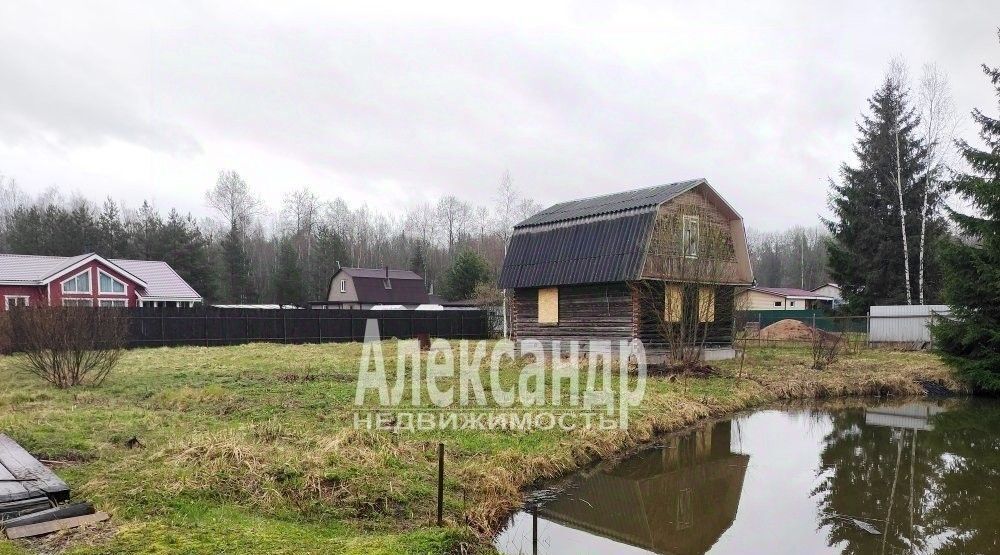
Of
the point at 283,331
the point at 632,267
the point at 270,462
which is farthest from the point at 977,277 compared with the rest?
the point at 283,331

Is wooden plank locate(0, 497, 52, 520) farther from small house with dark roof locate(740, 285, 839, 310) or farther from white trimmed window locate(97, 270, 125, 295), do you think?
small house with dark roof locate(740, 285, 839, 310)

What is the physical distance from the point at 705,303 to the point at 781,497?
793 centimetres

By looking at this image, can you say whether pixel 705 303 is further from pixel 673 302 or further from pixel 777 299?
pixel 777 299

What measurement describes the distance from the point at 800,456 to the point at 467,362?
828 cm

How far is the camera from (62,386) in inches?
416

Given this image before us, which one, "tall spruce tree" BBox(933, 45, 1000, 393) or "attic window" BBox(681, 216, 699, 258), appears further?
"attic window" BBox(681, 216, 699, 258)

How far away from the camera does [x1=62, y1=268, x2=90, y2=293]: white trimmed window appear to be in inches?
1040

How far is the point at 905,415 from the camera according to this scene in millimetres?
11930

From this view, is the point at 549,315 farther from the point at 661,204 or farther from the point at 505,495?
the point at 505,495

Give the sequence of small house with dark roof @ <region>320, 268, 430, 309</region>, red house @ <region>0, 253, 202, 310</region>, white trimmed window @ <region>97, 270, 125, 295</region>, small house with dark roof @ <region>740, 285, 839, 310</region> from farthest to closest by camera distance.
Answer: small house with dark roof @ <region>320, 268, 430, 309</region> < small house with dark roof @ <region>740, 285, 839, 310</region> < white trimmed window @ <region>97, 270, 125, 295</region> < red house @ <region>0, 253, 202, 310</region>

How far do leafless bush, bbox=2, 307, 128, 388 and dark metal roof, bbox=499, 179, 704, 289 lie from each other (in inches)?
420

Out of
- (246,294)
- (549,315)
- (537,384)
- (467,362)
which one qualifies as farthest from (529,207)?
(537,384)

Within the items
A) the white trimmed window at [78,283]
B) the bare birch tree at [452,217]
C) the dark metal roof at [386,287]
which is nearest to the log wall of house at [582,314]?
the white trimmed window at [78,283]

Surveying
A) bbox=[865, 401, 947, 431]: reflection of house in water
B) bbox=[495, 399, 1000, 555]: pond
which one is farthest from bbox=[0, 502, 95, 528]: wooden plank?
bbox=[865, 401, 947, 431]: reflection of house in water
